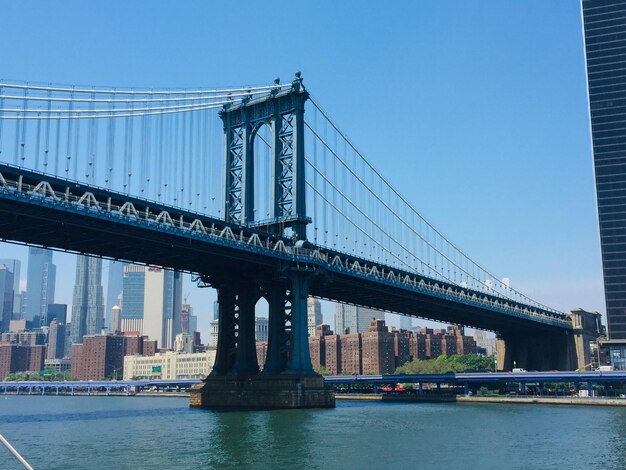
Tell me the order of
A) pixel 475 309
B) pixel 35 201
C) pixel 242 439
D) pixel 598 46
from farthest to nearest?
pixel 598 46
pixel 475 309
pixel 35 201
pixel 242 439

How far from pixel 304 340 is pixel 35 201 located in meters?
34.9

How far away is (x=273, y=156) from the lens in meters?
91.5

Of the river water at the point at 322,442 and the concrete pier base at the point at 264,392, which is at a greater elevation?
the concrete pier base at the point at 264,392

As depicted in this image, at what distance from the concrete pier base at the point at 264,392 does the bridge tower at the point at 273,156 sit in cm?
1583

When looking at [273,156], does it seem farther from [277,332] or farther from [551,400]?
[551,400]

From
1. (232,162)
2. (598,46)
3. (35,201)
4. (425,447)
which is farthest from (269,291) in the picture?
(598,46)

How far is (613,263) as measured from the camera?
6339 inches

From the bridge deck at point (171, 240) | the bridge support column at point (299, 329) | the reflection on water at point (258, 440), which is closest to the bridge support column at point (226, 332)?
the bridge deck at point (171, 240)

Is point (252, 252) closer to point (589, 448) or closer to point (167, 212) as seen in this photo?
point (167, 212)

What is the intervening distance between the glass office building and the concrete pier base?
301 ft

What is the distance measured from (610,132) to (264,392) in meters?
111

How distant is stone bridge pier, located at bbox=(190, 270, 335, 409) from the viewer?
83.9 m

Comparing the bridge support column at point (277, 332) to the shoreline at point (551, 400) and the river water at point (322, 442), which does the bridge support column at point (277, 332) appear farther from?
the shoreline at point (551, 400)

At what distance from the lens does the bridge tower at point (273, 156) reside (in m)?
89.4
